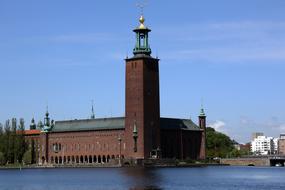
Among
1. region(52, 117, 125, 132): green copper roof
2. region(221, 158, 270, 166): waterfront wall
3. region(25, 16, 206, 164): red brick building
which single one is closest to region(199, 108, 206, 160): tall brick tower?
region(25, 16, 206, 164): red brick building

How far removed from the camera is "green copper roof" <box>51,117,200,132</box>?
118 m

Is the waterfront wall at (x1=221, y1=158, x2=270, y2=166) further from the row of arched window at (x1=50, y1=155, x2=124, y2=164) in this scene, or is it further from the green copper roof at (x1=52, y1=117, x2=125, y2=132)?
the row of arched window at (x1=50, y1=155, x2=124, y2=164)

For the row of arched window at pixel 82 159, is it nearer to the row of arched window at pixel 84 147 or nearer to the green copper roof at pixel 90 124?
the row of arched window at pixel 84 147

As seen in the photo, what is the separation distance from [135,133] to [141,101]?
468 centimetres

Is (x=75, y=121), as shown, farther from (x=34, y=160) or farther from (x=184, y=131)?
(x=184, y=131)

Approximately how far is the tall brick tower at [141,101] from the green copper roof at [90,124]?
19.9 ft

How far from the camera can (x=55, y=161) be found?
12481cm

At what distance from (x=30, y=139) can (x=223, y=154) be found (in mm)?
39652

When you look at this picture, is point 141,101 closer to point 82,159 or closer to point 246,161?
point 82,159

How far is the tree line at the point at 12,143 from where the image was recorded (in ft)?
390

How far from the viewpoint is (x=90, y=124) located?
123m

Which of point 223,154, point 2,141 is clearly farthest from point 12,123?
point 223,154

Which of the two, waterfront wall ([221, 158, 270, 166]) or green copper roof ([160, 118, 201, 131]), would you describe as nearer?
green copper roof ([160, 118, 201, 131])

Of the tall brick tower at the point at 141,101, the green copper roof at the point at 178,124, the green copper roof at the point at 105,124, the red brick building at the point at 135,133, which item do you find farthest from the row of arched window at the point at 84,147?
the green copper roof at the point at 178,124
